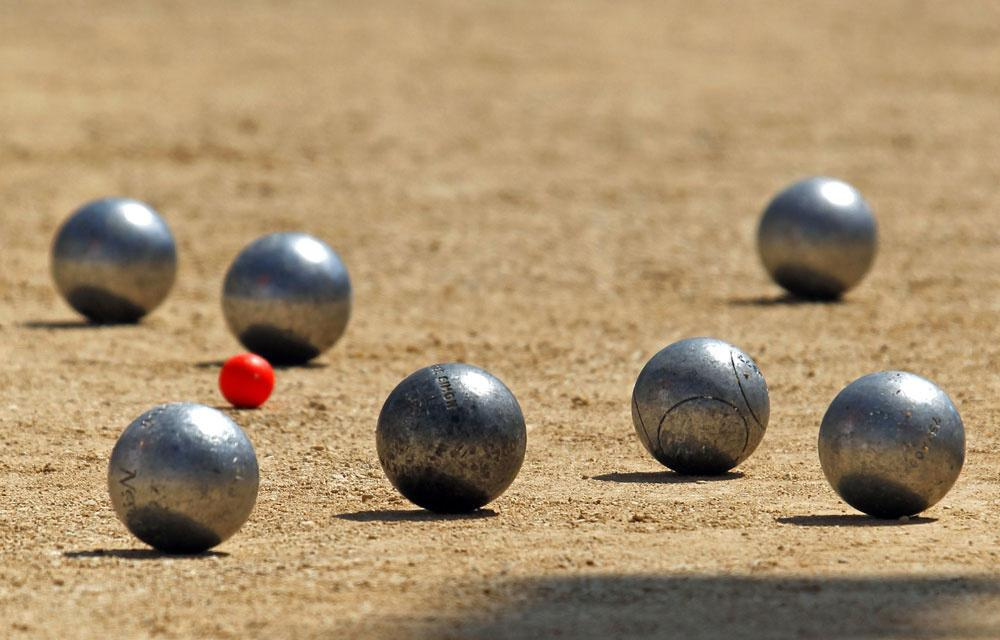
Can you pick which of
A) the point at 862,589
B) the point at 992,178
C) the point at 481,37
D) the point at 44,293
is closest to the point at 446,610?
the point at 862,589

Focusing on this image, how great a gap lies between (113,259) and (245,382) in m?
4.71

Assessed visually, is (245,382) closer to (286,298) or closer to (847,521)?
(286,298)

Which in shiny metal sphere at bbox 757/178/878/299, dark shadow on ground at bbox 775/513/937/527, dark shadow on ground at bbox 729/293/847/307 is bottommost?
dark shadow on ground at bbox 775/513/937/527

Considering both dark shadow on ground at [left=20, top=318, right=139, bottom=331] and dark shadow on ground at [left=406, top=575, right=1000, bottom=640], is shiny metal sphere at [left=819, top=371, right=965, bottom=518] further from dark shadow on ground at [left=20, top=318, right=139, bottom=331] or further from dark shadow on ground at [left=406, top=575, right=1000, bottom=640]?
dark shadow on ground at [left=20, top=318, right=139, bottom=331]

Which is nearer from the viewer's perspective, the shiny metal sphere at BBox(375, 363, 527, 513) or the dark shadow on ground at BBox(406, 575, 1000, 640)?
the dark shadow on ground at BBox(406, 575, 1000, 640)

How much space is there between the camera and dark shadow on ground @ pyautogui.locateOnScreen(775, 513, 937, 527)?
10703 mm

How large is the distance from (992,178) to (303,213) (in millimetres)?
11796

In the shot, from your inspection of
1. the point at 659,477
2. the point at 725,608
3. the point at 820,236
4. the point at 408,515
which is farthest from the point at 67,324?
the point at 725,608

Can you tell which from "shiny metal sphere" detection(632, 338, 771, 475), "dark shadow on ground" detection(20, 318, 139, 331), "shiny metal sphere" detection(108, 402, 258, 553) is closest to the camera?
"shiny metal sphere" detection(108, 402, 258, 553)

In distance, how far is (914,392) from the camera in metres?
10.8

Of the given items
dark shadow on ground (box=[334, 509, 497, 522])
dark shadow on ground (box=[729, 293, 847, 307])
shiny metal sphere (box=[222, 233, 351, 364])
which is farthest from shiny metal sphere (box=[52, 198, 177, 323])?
dark shadow on ground (box=[334, 509, 497, 522])

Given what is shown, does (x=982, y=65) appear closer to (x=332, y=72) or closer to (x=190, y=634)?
(x=332, y=72)

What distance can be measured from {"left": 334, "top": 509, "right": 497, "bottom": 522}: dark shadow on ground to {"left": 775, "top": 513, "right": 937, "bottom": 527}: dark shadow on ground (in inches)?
75.2

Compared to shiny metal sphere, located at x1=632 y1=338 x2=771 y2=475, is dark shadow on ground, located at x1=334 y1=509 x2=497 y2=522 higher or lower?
lower
